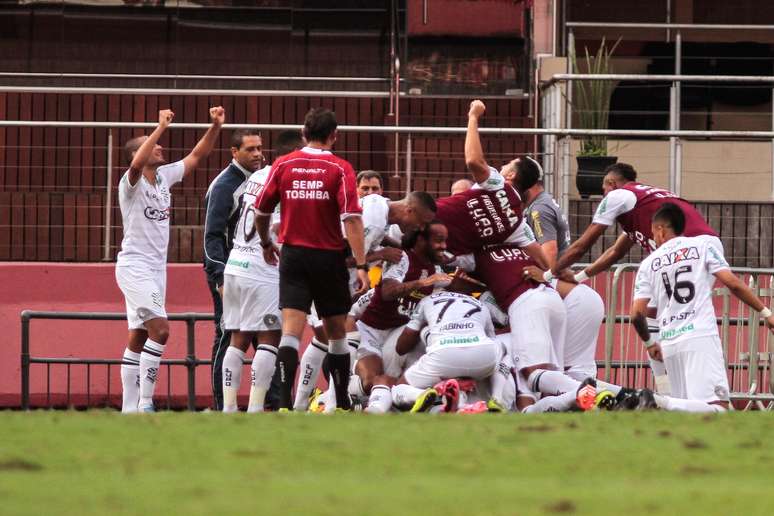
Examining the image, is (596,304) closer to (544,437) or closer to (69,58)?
(544,437)

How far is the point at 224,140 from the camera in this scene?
55.8 feet

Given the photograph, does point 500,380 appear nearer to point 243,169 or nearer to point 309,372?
point 309,372

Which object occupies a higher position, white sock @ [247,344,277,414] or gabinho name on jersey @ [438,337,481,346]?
gabinho name on jersey @ [438,337,481,346]

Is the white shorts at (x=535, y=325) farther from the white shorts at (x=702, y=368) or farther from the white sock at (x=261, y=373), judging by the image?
the white sock at (x=261, y=373)

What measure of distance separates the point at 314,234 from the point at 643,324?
2.64m

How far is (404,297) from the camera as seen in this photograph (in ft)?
35.6

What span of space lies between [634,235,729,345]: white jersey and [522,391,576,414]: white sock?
757 mm

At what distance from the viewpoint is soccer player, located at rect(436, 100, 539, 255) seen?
10867 mm

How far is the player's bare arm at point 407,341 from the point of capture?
35.1 ft

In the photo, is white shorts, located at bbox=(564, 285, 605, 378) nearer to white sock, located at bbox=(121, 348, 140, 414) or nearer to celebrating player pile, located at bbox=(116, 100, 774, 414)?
celebrating player pile, located at bbox=(116, 100, 774, 414)

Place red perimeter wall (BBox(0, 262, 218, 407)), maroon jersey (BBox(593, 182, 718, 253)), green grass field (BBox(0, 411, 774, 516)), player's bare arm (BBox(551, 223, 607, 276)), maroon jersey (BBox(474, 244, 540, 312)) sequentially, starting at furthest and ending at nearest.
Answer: red perimeter wall (BBox(0, 262, 218, 407)) → maroon jersey (BBox(593, 182, 718, 253)) → player's bare arm (BBox(551, 223, 607, 276)) → maroon jersey (BBox(474, 244, 540, 312)) → green grass field (BBox(0, 411, 774, 516))

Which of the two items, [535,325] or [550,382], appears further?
[535,325]

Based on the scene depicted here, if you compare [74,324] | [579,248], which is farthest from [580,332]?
[74,324]

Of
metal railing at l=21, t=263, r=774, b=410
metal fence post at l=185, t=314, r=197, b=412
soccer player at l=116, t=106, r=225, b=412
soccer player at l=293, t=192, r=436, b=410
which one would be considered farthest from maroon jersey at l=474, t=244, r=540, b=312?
metal fence post at l=185, t=314, r=197, b=412
